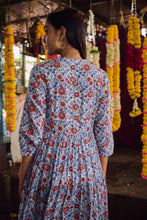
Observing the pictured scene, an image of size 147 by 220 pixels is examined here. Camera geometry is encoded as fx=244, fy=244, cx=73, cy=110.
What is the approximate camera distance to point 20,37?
8078 mm

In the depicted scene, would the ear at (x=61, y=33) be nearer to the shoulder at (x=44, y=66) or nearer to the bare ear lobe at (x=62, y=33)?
the bare ear lobe at (x=62, y=33)

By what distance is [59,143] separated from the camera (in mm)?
1155

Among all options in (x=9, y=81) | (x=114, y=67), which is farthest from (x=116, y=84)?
(x=9, y=81)

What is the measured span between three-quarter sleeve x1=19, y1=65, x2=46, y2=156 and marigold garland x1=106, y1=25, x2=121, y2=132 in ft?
8.02

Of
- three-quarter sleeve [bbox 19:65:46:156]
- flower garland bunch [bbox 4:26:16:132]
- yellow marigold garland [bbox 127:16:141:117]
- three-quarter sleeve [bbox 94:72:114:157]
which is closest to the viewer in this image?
three-quarter sleeve [bbox 19:65:46:156]

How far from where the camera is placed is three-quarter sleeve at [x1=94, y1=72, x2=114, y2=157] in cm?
127

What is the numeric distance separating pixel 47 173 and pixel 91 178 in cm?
22

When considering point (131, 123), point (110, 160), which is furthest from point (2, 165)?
point (131, 123)

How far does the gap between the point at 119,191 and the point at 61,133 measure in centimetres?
282

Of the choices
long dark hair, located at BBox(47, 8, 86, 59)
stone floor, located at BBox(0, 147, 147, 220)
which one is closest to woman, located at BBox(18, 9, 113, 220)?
long dark hair, located at BBox(47, 8, 86, 59)

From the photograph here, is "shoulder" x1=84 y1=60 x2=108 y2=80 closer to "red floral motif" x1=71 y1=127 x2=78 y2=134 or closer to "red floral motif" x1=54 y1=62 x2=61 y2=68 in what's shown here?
"red floral motif" x1=54 y1=62 x2=61 y2=68

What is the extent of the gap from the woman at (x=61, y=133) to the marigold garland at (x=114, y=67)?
234cm

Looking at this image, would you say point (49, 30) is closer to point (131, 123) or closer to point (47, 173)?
point (47, 173)

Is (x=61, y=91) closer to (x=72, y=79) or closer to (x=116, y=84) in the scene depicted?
(x=72, y=79)
